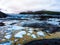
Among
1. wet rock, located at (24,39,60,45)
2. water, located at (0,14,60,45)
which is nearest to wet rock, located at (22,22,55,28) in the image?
water, located at (0,14,60,45)

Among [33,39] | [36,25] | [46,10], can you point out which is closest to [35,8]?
[46,10]

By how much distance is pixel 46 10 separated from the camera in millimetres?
1461

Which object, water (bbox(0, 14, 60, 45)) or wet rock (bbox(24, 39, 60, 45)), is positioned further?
water (bbox(0, 14, 60, 45))

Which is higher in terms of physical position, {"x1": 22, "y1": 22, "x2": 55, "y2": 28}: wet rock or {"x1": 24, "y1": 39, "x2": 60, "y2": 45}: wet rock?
{"x1": 22, "y1": 22, "x2": 55, "y2": 28}: wet rock

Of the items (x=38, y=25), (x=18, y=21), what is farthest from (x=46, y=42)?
(x=18, y=21)

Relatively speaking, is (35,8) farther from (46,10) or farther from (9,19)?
(9,19)

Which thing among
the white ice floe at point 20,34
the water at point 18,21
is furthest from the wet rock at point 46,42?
the water at point 18,21

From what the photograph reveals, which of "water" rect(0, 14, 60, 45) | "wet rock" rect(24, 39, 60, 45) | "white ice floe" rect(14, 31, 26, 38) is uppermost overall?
"water" rect(0, 14, 60, 45)

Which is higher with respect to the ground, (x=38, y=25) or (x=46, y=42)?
(x=38, y=25)

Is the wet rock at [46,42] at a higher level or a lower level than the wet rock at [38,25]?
lower

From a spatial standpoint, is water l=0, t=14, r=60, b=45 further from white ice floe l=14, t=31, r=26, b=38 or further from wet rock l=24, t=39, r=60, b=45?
wet rock l=24, t=39, r=60, b=45

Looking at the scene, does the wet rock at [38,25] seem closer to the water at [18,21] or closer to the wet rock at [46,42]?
the water at [18,21]

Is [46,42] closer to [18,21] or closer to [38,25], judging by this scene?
[38,25]

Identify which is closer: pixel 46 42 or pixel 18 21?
pixel 46 42
